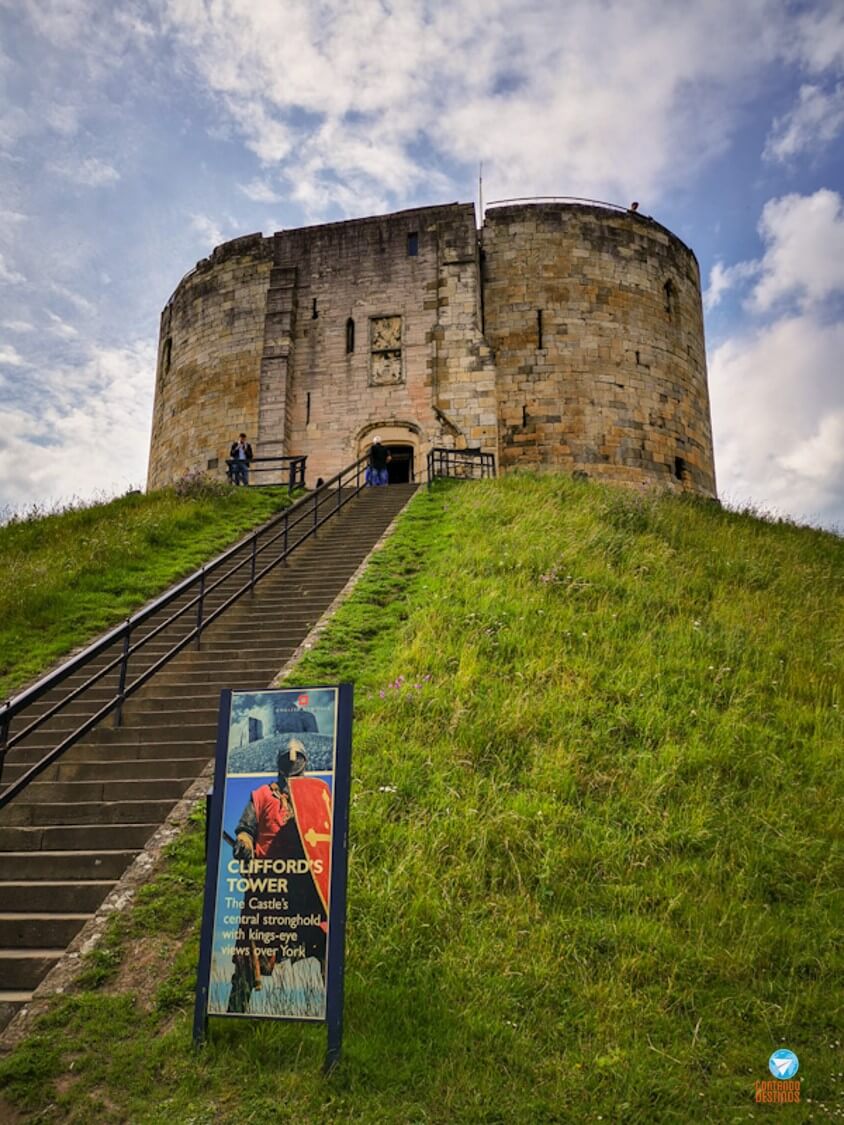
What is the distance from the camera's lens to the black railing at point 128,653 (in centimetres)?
576

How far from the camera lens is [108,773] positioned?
643 cm

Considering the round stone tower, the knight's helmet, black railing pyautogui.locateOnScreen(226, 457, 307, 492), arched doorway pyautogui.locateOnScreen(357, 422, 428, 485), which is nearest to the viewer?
the knight's helmet

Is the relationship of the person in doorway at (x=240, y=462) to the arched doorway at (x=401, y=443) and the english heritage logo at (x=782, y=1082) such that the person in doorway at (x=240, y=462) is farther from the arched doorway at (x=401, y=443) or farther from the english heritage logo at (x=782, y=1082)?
the english heritage logo at (x=782, y=1082)

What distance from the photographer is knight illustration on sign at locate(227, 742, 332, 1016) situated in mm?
3830

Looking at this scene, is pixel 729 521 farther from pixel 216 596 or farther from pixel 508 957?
pixel 508 957

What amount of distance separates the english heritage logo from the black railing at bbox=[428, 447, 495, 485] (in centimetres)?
1567

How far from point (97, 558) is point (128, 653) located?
19.9ft

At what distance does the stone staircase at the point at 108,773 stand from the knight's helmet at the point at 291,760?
117 centimetres

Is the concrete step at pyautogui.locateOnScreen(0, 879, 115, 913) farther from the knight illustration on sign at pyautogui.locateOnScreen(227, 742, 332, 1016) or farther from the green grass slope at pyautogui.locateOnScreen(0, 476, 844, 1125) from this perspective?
the knight illustration on sign at pyautogui.locateOnScreen(227, 742, 332, 1016)

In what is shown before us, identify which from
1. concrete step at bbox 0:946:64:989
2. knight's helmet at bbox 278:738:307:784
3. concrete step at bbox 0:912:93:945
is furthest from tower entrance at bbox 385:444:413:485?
knight's helmet at bbox 278:738:307:784

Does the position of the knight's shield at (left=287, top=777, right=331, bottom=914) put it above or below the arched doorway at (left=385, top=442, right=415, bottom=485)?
below

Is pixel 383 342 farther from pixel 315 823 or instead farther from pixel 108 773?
pixel 315 823

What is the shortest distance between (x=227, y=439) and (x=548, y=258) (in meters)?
8.92

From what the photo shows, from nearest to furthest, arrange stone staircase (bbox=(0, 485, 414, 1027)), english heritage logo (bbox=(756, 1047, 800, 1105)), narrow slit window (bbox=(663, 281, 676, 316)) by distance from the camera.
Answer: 1. english heritage logo (bbox=(756, 1047, 800, 1105))
2. stone staircase (bbox=(0, 485, 414, 1027))
3. narrow slit window (bbox=(663, 281, 676, 316))
